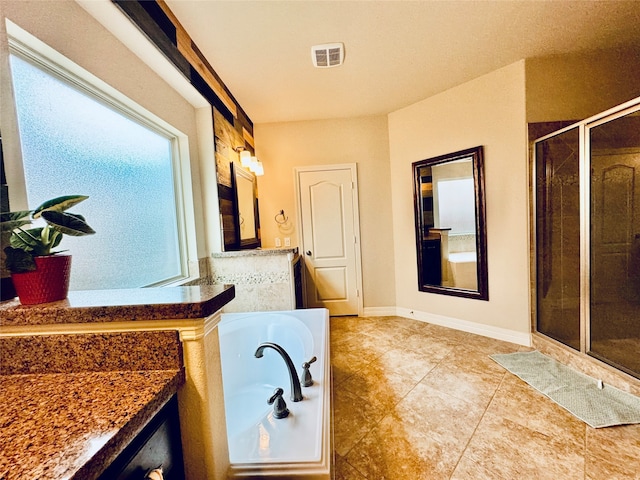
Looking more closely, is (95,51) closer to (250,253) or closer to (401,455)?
(250,253)

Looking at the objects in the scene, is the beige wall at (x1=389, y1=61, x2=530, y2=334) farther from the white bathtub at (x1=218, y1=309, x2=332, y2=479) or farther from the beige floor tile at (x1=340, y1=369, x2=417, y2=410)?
the white bathtub at (x1=218, y1=309, x2=332, y2=479)

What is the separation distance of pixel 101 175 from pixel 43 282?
3.42 feet

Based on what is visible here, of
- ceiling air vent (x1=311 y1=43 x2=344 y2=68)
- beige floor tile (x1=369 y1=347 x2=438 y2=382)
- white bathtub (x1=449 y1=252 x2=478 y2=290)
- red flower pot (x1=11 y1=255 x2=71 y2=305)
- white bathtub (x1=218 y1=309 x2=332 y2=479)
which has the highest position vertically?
ceiling air vent (x1=311 y1=43 x2=344 y2=68)

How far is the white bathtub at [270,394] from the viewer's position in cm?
88

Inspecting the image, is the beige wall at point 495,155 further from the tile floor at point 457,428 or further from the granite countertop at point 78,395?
the granite countertop at point 78,395

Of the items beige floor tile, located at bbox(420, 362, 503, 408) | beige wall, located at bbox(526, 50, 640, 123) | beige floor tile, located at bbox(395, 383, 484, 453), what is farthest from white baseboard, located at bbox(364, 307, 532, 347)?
beige wall, located at bbox(526, 50, 640, 123)

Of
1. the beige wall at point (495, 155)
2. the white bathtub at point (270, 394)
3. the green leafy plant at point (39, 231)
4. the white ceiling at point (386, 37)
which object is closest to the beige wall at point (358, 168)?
the beige wall at point (495, 155)

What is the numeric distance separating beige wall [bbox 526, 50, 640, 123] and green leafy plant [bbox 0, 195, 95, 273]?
10.5 ft

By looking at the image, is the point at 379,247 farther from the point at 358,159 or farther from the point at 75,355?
the point at 75,355

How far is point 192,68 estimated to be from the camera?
1.98m

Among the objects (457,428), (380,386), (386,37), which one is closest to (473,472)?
(457,428)

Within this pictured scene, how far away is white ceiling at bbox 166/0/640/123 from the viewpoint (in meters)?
1.76

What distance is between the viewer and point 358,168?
11.4 ft

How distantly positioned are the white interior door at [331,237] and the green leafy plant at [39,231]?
9.13 feet
